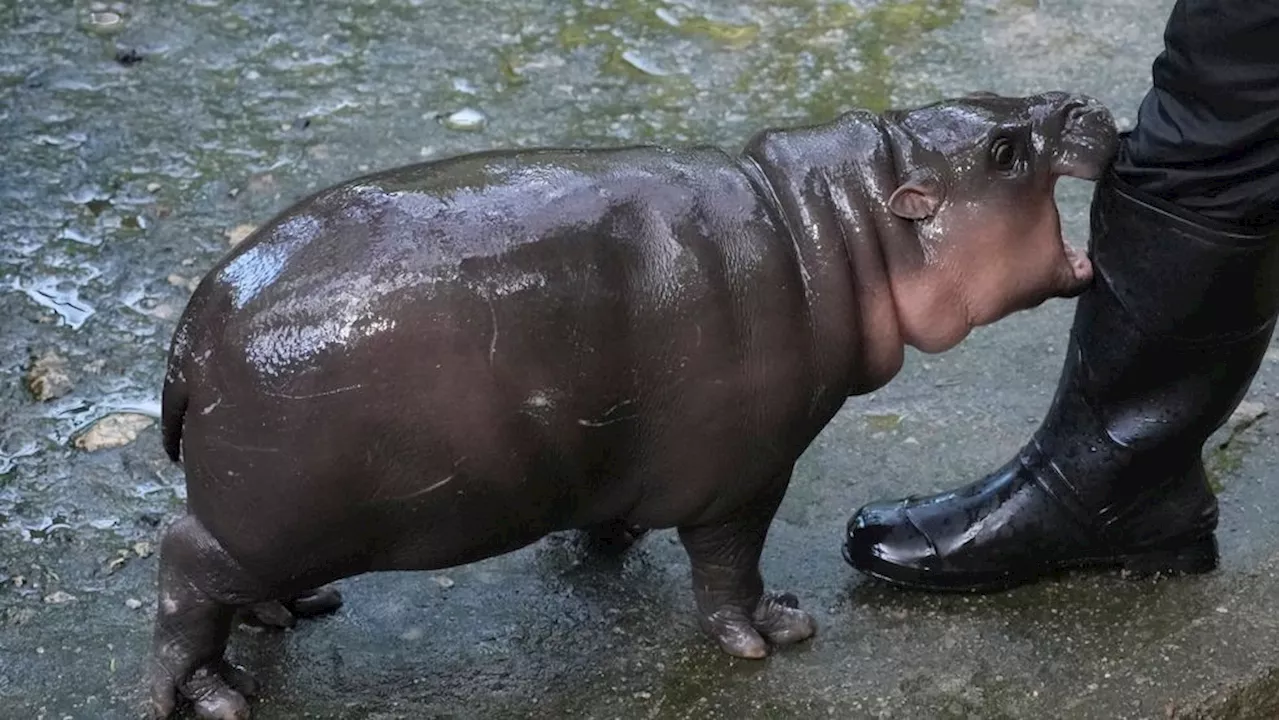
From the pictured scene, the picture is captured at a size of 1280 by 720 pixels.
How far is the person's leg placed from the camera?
2.06 m

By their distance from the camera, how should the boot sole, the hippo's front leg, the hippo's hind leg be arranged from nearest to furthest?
1. the hippo's hind leg
2. the hippo's front leg
3. the boot sole

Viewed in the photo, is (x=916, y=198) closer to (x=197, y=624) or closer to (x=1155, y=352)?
(x=1155, y=352)

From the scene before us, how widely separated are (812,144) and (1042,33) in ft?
7.06

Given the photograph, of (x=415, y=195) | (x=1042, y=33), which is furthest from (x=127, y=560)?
(x=1042, y=33)

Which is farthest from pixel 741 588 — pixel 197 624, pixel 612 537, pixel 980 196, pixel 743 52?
pixel 743 52

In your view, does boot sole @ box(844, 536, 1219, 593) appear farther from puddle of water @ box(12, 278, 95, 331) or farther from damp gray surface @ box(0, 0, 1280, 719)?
puddle of water @ box(12, 278, 95, 331)

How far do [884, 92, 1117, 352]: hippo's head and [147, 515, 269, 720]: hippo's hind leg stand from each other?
3.35 ft

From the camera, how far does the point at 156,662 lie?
2.18m

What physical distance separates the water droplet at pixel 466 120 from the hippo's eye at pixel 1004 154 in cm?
178

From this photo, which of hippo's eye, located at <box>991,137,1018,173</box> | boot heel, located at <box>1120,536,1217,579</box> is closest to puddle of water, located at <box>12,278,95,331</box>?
hippo's eye, located at <box>991,137,1018,173</box>

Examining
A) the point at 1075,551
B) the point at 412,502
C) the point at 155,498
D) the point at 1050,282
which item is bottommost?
the point at 155,498

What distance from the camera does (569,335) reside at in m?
1.97

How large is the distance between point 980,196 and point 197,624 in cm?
125

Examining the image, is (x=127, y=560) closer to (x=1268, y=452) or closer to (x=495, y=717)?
(x=495, y=717)
